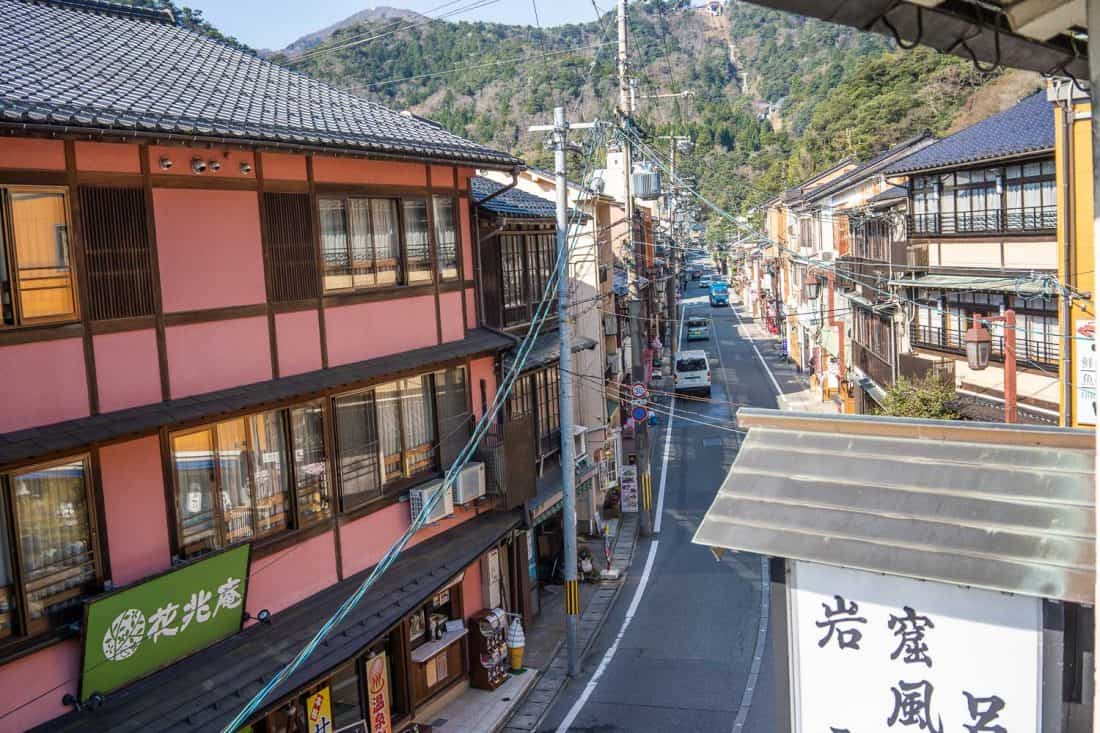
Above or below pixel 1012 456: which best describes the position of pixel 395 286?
above

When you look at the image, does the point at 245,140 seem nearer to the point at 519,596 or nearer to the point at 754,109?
the point at 519,596

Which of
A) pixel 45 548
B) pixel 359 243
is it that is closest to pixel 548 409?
pixel 359 243

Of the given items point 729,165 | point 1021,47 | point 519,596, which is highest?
point 729,165

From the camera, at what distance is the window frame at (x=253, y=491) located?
12211 millimetres

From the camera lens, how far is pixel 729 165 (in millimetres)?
118750

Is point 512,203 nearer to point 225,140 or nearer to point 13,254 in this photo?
point 225,140

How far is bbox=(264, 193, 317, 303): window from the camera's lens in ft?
46.7

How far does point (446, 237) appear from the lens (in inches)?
746

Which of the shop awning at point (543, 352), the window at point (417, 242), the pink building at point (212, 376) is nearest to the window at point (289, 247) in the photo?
the pink building at point (212, 376)

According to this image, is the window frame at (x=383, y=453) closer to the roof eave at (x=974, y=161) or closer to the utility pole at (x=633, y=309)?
the utility pole at (x=633, y=309)

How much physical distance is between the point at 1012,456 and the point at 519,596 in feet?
54.2

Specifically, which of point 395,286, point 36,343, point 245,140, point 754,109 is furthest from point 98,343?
point 754,109

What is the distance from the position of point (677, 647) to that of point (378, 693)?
26.8ft

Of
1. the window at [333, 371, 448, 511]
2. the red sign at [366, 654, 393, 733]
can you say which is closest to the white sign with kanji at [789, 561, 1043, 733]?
the window at [333, 371, 448, 511]
